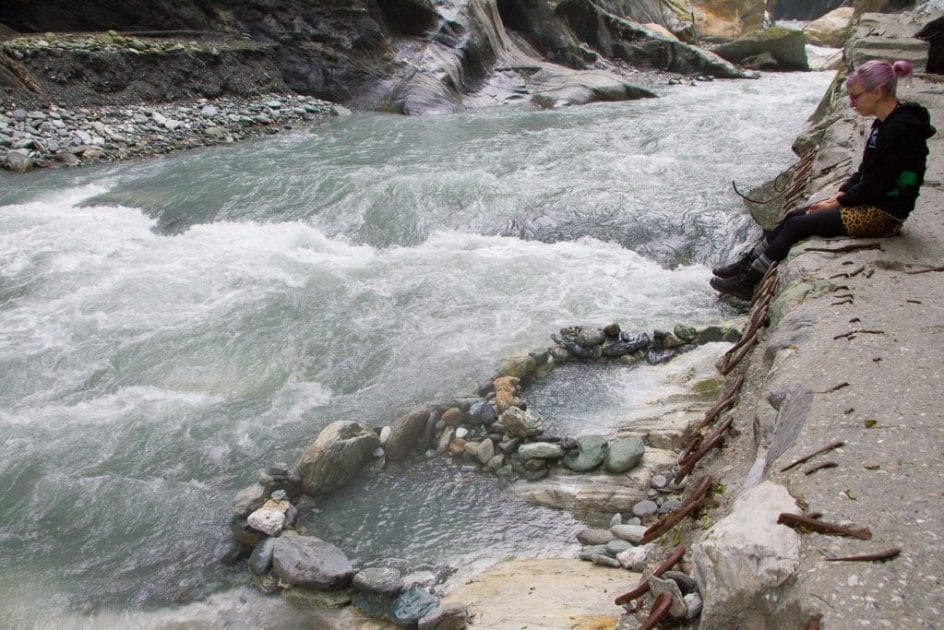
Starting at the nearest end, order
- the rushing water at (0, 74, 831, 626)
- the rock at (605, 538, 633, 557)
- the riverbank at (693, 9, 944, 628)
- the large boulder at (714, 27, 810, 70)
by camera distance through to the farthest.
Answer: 1. the riverbank at (693, 9, 944, 628)
2. the rock at (605, 538, 633, 557)
3. the rushing water at (0, 74, 831, 626)
4. the large boulder at (714, 27, 810, 70)

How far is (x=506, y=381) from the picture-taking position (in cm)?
535

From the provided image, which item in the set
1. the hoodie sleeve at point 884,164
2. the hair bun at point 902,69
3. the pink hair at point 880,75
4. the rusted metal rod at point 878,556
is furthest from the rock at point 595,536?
the hair bun at point 902,69

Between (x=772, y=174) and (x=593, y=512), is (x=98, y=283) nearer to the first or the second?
(x=593, y=512)

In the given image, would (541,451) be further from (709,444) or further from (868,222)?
(868,222)

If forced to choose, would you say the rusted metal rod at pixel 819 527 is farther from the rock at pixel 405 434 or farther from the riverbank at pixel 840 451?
the rock at pixel 405 434

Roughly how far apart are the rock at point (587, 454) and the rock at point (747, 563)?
221 centimetres

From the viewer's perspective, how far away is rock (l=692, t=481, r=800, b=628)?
1.93 metres

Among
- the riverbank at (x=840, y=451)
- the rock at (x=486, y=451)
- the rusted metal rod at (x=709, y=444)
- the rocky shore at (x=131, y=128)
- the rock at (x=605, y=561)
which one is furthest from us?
the rocky shore at (x=131, y=128)

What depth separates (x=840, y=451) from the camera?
244 cm

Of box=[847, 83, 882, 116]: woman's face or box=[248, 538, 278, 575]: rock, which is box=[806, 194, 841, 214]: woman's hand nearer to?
box=[847, 83, 882, 116]: woman's face

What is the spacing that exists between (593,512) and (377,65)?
1709cm

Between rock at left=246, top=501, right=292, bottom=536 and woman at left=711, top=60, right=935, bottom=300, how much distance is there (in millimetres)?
4225

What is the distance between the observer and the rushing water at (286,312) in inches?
163

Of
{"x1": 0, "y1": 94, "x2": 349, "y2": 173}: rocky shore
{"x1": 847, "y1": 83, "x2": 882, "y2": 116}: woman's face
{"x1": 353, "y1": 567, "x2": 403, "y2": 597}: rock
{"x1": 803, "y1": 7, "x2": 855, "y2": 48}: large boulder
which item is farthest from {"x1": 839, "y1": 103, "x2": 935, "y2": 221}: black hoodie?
{"x1": 803, "y1": 7, "x2": 855, "y2": 48}: large boulder
